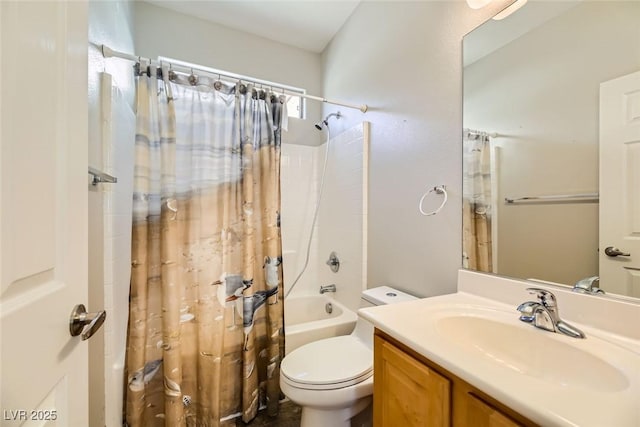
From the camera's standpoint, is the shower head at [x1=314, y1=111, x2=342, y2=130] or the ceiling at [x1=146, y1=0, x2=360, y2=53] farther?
the shower head at [x1=314, y1=111, x2=342, y2=130]

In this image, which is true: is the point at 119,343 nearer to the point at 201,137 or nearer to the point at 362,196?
the point at 201,137

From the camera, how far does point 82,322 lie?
1.80 feet

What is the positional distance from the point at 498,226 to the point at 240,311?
140 cm

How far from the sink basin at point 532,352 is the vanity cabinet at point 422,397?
0.10 metres

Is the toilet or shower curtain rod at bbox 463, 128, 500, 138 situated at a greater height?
shower curtain rod at bbox 463, 128, 500, 138

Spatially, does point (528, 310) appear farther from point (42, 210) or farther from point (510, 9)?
point (42, 210)

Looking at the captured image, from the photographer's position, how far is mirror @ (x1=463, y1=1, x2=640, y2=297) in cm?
75

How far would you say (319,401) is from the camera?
3.46 ft

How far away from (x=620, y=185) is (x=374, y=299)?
1010mm

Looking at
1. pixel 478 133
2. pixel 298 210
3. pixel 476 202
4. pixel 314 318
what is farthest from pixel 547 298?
pixel 298 210

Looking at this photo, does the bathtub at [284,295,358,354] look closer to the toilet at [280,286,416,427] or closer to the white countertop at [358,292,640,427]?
the toilet at [280,286,416,427]

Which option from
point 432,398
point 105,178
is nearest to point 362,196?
point 432,398

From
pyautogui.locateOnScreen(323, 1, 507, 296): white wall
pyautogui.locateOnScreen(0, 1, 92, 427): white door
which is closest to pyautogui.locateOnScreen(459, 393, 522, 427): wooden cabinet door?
pyautogui.locateOnScreen(323, 1, 507, 296): white wall

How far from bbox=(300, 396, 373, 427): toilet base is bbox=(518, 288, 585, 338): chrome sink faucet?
80 centimetres
